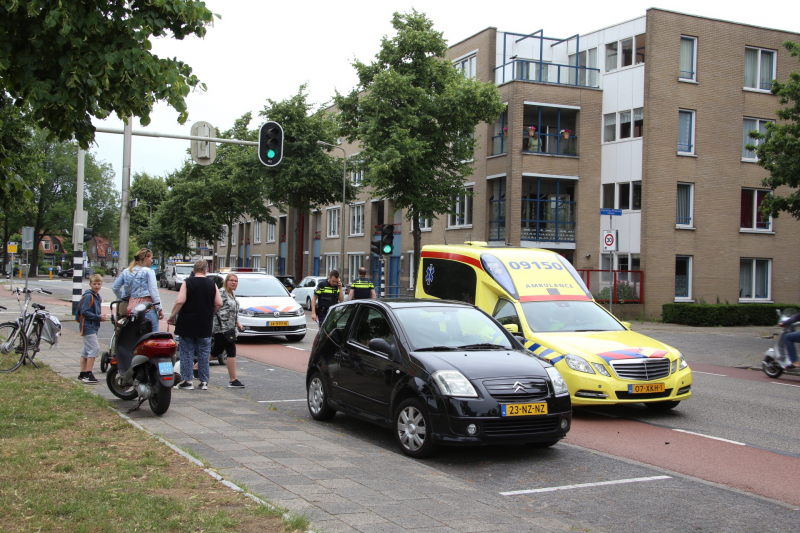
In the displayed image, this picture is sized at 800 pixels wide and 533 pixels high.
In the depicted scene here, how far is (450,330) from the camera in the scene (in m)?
7.58

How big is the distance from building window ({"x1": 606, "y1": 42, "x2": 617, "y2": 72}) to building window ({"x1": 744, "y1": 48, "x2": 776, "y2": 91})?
231 inches

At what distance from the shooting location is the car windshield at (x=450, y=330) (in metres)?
7.32

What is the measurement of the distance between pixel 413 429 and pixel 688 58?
30.1 meters

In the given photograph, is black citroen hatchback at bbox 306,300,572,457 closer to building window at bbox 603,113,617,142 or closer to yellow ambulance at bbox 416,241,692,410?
yellow ambulance at bbox 416,241,692,410

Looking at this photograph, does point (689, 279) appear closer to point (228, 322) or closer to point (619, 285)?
point (619, 285)

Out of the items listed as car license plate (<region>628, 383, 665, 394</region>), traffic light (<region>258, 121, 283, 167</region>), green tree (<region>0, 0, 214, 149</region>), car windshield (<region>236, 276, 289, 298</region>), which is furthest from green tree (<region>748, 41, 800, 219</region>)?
green tree (<region>0, 0, 214, 149</region>)

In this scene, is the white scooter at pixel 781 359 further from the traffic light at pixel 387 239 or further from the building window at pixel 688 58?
the building window at pixel 688 58

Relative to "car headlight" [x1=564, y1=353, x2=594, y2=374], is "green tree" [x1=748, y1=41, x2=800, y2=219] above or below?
above

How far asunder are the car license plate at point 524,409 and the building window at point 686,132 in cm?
2813

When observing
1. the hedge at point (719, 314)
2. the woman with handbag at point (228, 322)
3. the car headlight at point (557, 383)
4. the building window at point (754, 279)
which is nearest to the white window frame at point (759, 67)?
the building window at point (754, 279)

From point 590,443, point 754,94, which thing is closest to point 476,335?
point 590,443

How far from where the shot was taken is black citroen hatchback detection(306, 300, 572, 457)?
6.45 meters

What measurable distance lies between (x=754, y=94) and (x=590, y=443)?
1204 inches

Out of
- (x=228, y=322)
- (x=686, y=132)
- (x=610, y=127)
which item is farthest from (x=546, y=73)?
(x=228, y=322)
